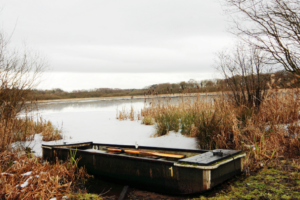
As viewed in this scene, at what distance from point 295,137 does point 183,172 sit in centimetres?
280

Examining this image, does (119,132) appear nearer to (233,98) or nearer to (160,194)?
(233,98)

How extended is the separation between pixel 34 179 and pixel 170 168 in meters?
2.23

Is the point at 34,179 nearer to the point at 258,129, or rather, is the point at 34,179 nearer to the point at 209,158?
the point at 209,158

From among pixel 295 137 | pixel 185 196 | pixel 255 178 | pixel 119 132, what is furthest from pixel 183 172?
pixel 119 132

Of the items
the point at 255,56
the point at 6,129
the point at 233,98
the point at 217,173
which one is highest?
the point at 255,56

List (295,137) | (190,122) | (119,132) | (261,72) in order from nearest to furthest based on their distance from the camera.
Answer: (295,137) < (190,122) < (261,72) < (119,132)

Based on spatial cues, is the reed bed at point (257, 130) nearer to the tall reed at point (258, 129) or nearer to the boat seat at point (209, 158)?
the tall reed at point (258, 129)

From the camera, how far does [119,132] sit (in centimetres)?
761

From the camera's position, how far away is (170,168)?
10.3 feet

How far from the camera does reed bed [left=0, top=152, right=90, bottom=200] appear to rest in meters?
3.21

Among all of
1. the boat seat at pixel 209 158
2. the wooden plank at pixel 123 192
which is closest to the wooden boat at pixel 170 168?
the boat seat at pixel 209 158

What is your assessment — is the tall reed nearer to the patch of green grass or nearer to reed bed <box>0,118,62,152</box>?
the patch of green grass

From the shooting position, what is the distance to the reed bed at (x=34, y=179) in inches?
126

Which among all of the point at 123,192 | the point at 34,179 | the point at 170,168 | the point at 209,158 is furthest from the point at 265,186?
the point at 34,179
